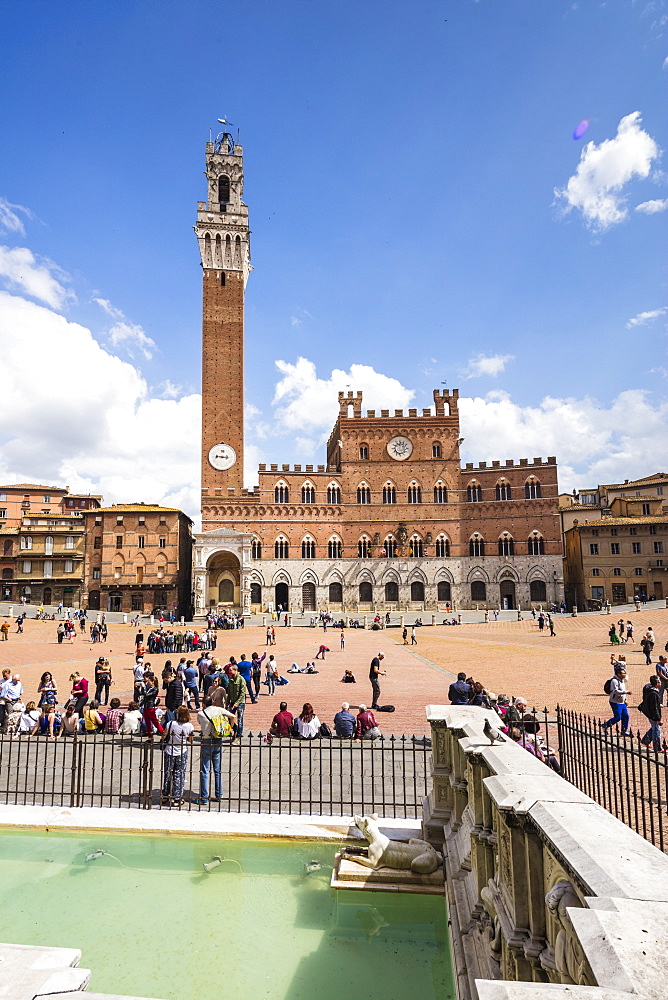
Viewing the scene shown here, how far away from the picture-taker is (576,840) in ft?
8.10

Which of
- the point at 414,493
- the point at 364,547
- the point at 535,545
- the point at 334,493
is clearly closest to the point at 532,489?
the point at 535,545

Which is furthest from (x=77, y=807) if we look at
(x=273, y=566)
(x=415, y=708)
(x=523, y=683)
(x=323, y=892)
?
(x=273, y=566)

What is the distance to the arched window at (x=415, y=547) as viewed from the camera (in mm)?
49219

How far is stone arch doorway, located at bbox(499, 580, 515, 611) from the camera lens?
47812mm

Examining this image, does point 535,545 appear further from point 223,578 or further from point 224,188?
point 224,188

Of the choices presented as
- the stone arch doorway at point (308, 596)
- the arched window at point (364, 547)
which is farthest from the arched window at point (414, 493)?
the stone arch doorway at point (308, 596)

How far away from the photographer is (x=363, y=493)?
5019 cm

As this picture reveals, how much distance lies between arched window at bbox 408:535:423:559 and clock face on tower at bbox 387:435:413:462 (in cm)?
702

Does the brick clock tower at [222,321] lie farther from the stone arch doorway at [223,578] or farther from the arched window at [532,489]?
the arched window at [532,489]

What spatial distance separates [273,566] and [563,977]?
149ft

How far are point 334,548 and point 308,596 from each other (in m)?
4.55

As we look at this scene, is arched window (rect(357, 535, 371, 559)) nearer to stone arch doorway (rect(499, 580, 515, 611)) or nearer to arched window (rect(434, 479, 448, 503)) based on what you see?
arched window (rect(434, 479, 448, 503))

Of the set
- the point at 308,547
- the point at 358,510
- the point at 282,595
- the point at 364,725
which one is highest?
the point at 358,510

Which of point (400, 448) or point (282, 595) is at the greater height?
point (400, 448)
